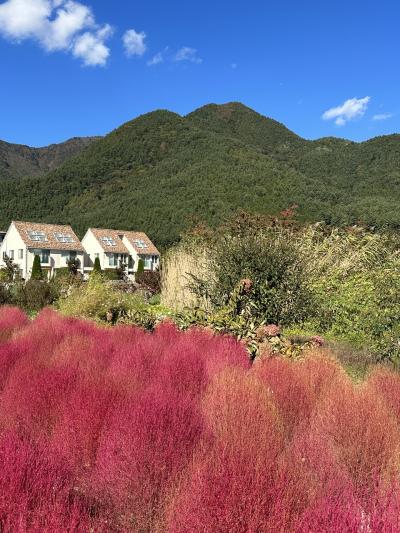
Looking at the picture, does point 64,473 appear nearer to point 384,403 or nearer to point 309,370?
point 384,403

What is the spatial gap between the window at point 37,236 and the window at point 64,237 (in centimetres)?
138

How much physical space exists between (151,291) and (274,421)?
1692 centimetres

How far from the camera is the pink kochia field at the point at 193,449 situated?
5.83ft

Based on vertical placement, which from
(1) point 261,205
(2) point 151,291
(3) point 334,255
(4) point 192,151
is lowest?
(2) point 151,291

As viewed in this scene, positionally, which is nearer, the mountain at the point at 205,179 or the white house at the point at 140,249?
the white house at the point at 140,249

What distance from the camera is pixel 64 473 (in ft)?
6.92

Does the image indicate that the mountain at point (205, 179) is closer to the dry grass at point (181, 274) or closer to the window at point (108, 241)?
the window at point (108, 241)

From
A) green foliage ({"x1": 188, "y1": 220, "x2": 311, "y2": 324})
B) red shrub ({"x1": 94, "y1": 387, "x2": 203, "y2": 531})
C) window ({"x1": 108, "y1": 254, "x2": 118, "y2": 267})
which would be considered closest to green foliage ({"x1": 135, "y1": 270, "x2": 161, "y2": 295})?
green foliage ({"x1": 188, "y1": 220, "x2": 311, "y2": 324})

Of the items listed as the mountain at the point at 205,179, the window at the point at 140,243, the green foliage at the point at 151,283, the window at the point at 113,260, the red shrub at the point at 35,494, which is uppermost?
the mountain at the point at 205,179

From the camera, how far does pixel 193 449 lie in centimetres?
245

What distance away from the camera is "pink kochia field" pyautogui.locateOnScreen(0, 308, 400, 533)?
1.78 meters

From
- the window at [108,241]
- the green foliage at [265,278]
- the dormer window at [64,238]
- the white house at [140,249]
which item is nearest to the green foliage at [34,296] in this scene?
the green foliage at [265,278]

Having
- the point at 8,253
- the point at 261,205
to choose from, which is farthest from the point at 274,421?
the point at 261,205

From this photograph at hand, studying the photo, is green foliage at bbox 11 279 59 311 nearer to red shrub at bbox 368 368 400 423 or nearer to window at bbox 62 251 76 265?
red shrub at bbox 368 368 400 423
